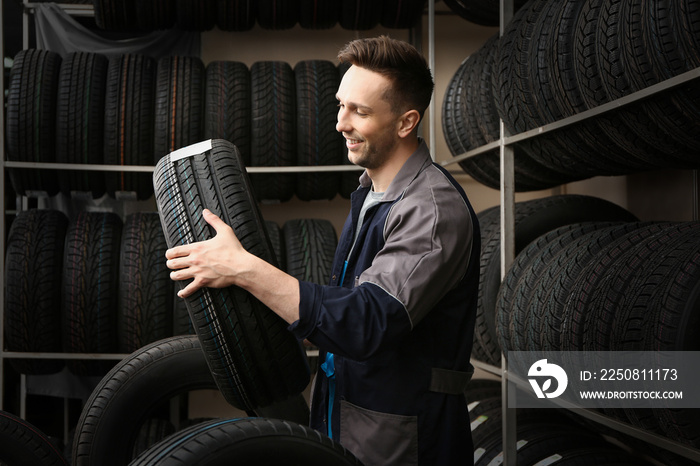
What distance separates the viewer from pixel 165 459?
168 centimetres

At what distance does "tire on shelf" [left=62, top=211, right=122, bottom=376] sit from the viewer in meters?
4.04

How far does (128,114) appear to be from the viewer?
13.7 feet

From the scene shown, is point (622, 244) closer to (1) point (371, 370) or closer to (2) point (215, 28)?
(1) point (371, 370)

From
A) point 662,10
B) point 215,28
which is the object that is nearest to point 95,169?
point 215,28

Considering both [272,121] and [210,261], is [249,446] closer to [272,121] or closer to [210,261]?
[210,261]

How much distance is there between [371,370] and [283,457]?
0.36 meters

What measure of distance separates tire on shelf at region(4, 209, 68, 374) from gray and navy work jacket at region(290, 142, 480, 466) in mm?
2635

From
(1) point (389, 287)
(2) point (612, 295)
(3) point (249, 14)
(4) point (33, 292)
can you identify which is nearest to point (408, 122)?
(1) point (389, 287)

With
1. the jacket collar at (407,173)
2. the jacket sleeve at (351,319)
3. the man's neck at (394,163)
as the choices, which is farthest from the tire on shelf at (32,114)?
the jacket sleeve at (351,319)

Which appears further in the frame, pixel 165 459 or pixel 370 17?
pixel 370 17

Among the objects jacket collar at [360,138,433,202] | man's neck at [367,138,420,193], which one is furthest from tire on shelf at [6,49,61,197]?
jacket collar at [360,138,433,202]

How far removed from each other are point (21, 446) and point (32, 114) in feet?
7.38

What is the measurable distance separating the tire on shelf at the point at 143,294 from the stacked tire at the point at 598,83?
7.51 feet

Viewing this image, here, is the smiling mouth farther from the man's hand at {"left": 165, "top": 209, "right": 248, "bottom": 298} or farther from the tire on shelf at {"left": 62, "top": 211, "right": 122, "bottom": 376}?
the tire on shelf at {"left": 62, "top": 211, "right": 122, "bottom": 376}
